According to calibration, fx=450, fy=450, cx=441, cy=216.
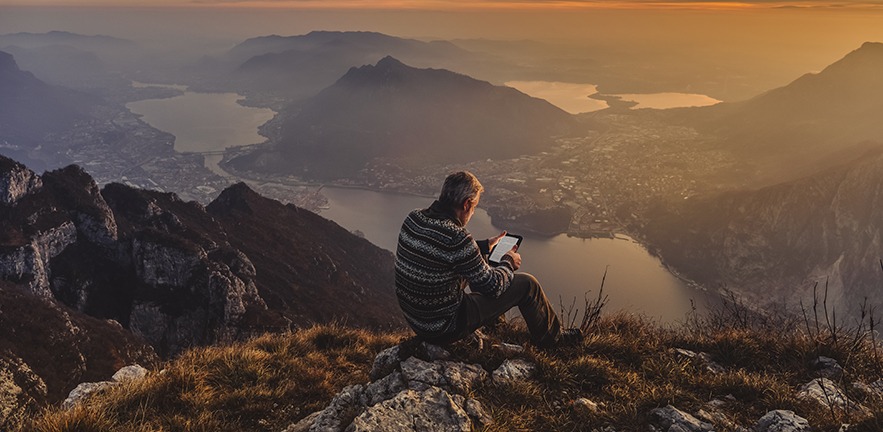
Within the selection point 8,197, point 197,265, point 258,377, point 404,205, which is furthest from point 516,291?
point 404,205

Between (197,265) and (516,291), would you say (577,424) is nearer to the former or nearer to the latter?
(516,291)

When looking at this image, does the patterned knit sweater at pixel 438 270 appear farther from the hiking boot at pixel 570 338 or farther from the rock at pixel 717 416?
the rock at pixel 717 416

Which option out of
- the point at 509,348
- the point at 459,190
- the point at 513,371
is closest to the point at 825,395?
the point at 513,371

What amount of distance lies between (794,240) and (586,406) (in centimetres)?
9592

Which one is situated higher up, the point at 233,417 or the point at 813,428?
the point at 813,428

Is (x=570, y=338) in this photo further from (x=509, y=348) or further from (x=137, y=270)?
(x=137, y=270)

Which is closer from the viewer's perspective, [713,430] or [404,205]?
[713,430]

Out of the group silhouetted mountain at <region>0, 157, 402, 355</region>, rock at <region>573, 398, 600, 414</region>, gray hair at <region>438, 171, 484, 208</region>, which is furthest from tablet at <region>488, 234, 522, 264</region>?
silhouetted mountain at <region>0, 157, 402, 355</region>

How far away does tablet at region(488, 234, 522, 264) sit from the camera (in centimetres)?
Result: 625

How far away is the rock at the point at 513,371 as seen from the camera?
219 inches

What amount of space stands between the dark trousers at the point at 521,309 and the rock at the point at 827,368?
349cm

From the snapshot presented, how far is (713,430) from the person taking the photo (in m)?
4.58

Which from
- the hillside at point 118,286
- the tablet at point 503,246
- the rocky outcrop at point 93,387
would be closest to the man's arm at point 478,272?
the tablet at point 503,246

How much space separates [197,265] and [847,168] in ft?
341
